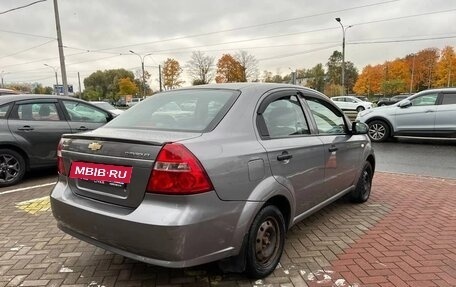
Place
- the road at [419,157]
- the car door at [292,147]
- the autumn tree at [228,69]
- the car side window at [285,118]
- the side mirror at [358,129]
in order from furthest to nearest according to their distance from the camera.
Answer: the autumn tree at [228,69] → the road at [419,157] → the side mirror at [358,129] → the car side window at [285,118] → the car door at [292,147]

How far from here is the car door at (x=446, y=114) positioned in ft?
34.1

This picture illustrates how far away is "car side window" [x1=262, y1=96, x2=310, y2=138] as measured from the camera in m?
3.24

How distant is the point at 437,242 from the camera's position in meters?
3.83

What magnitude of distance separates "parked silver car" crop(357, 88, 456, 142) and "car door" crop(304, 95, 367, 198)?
7.12m

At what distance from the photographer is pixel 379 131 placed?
1168 cm

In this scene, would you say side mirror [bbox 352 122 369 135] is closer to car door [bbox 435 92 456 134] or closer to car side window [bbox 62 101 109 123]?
car side window [bbox 62 101 109 123]

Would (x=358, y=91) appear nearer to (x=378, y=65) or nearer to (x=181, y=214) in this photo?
(x=378, y=65)

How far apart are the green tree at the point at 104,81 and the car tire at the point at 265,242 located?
335ft

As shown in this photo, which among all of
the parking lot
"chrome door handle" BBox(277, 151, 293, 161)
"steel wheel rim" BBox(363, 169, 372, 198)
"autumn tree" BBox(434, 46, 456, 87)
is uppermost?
"autumn tree" BBox(434, 46, 456, 87)

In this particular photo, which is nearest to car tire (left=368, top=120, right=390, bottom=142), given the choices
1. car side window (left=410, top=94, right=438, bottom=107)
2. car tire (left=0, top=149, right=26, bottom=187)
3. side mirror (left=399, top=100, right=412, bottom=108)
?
side mirror (left=399, top=100, right=412, bottom=108)

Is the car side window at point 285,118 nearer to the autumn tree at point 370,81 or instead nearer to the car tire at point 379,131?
the car tire at point 379,131

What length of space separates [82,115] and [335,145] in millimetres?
5068

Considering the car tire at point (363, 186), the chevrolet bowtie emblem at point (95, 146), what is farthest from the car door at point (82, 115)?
the car tire at point (363, 186)

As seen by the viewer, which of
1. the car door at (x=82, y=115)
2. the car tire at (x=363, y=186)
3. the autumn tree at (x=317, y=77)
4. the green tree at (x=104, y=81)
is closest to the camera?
the car tire at (x=363, y=186)
